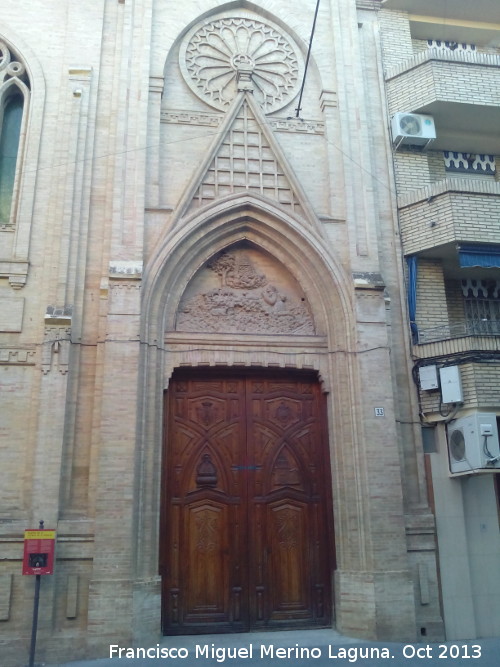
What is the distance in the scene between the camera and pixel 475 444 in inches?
363

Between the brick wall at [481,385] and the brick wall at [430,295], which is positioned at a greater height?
the brick wall at [430,295]

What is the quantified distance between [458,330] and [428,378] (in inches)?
61.9

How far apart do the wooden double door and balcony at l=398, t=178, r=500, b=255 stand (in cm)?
340

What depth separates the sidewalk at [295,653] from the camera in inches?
310

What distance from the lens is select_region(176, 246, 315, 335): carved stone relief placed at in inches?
409

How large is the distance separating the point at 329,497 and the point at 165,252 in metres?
4.82

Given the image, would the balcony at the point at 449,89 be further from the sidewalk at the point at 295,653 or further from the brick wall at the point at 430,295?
the sidewalk at the point at 295,653

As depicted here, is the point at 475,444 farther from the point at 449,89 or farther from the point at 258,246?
the point at 449,89

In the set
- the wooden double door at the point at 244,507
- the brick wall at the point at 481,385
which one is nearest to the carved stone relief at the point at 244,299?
the wooden double door at the point at 244,507

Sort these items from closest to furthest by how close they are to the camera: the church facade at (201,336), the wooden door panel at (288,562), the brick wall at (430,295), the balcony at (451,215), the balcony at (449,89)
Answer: the church facade at (201,336)
the wooden door panel at (288,562)
the balcony at (451,215)
the brick wall at (430,295)
the balcony at (449,89)

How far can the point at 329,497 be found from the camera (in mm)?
9883

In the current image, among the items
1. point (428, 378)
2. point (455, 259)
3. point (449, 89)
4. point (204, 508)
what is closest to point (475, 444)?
point (428, 378)

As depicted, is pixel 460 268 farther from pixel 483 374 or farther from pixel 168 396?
pixel 168 396

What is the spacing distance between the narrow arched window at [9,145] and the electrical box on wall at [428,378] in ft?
24.6
